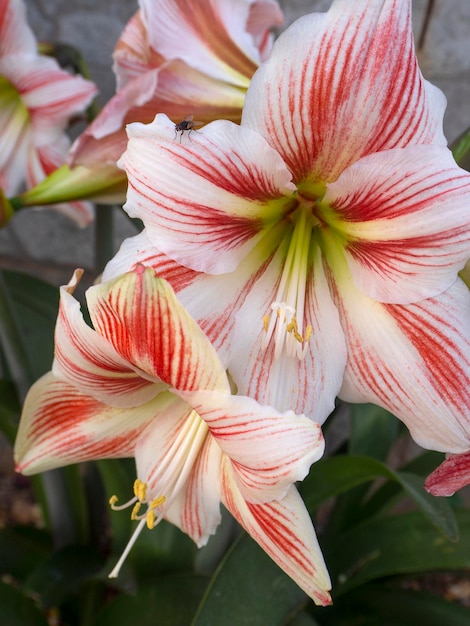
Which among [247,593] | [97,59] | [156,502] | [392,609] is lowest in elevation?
[392,609]

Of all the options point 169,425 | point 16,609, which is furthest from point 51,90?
point 16,609

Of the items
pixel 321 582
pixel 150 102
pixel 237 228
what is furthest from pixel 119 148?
pixel 321 582

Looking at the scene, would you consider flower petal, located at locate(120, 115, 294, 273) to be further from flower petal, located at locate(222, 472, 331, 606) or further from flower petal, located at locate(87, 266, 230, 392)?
flower petal, located at locate(222, 472, 331, 606)

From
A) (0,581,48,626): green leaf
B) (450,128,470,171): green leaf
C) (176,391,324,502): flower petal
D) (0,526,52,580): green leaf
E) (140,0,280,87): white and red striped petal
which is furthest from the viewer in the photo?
(0,526,52,580): green leaf

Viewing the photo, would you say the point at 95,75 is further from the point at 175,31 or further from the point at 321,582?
the point at 321,582

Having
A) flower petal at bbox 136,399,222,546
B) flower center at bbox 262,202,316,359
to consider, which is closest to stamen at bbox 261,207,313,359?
flower center at bbox 262,202,316,359

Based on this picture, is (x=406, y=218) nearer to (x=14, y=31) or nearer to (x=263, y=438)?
(x=263, y=438)
